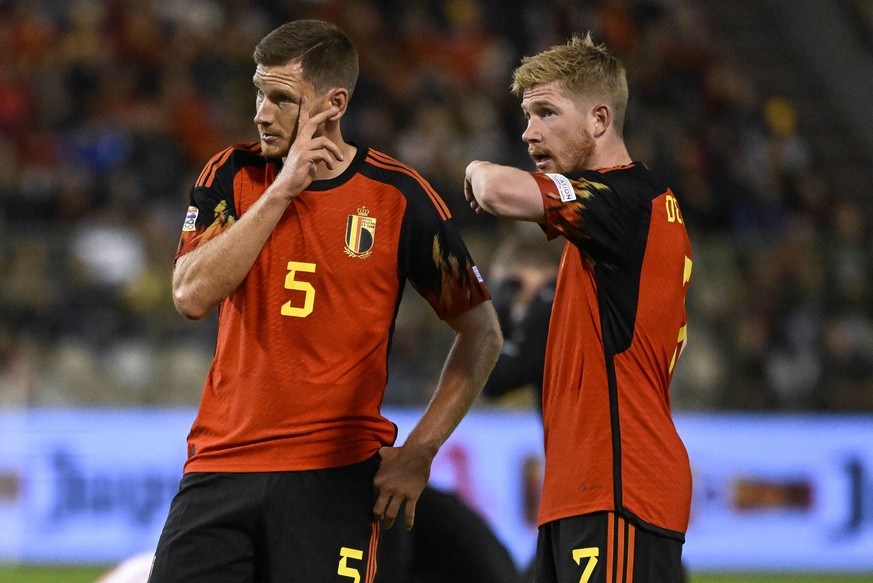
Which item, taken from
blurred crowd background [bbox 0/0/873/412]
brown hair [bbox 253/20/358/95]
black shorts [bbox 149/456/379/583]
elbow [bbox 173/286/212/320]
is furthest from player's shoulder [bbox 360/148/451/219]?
blurred crowd background [bbox 0/0/873/412]

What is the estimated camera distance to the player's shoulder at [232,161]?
403 centimetres

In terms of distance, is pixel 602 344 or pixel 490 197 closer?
pixel 490 197

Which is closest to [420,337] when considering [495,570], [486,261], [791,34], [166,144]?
[486,261]

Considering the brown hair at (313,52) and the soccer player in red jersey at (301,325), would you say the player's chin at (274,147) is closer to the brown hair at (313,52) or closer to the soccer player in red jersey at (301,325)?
the soccer player in red jersey at (301,325)

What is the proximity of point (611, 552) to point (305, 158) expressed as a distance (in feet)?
4.70

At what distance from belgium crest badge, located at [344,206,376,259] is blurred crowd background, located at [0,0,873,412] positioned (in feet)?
22.7

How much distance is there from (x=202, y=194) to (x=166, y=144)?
886 centimetres

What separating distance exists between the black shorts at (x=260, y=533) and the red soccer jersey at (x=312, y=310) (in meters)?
0.06

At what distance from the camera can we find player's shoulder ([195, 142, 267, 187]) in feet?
13.2

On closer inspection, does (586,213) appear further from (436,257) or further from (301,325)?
(301,325)

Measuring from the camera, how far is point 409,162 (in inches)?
522

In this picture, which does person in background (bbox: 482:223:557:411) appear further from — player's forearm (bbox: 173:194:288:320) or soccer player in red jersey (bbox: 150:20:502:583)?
player's forearm (bbox: 173:194:288:320)

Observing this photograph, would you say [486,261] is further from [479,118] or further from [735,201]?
[735,201]

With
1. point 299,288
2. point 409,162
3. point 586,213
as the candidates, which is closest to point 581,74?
point 586,213
